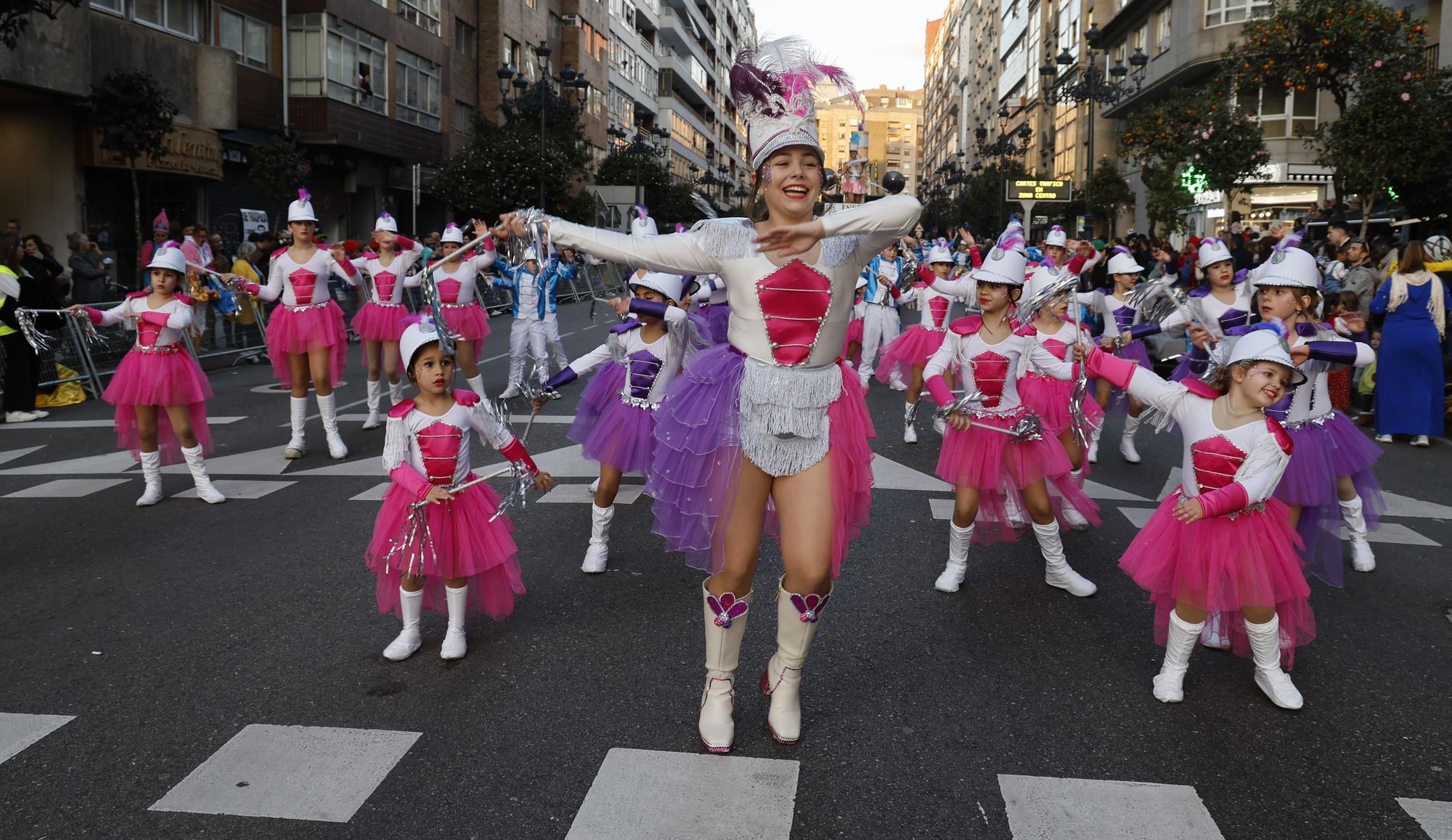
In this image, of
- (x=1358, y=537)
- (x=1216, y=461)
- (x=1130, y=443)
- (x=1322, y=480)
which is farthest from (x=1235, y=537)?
Result: (x=1130, y=443)

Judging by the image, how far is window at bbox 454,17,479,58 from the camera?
4156 centimetres

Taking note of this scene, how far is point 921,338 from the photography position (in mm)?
9906

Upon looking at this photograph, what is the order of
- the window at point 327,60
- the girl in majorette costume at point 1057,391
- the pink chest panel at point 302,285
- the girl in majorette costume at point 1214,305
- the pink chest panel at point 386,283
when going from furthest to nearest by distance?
the window at point 327,60
the pink chest panel at point 386,283
the pink chest panel at point 302,285
the girl in majorette costume at point 1057,391
the girl in majorette costume at point 1214,305

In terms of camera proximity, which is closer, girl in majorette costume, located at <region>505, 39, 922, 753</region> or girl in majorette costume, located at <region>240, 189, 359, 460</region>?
girl in majorette costume, located at <region>505, 39, 922, 753</region>

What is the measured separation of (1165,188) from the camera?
2630 cm

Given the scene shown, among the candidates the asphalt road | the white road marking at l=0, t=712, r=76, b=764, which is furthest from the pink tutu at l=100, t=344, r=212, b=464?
the white road marking at l=0, t=712, r=76, b=764

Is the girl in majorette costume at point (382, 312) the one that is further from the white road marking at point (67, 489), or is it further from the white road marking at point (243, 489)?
the white road marking at point (67, 489)

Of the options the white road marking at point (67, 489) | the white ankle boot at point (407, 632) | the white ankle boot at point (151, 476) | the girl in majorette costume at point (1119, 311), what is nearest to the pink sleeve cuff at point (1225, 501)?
the white ankle boot at point (407, 632)

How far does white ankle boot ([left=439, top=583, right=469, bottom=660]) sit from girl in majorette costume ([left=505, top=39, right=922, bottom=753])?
1.29 meters

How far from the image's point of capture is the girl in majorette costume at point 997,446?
5832 mm

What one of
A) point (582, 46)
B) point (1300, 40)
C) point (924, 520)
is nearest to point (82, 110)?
point (924, 520)

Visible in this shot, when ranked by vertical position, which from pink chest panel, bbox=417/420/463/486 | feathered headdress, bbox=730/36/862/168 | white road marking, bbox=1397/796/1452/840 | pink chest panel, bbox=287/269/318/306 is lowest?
white road marking, bbox=1397/796/1452/840

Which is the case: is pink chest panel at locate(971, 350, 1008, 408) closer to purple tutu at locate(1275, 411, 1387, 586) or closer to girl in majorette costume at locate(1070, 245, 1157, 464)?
purple tutu at locate(1275, 411, 1387, 586)

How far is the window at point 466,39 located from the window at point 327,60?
9938mm
